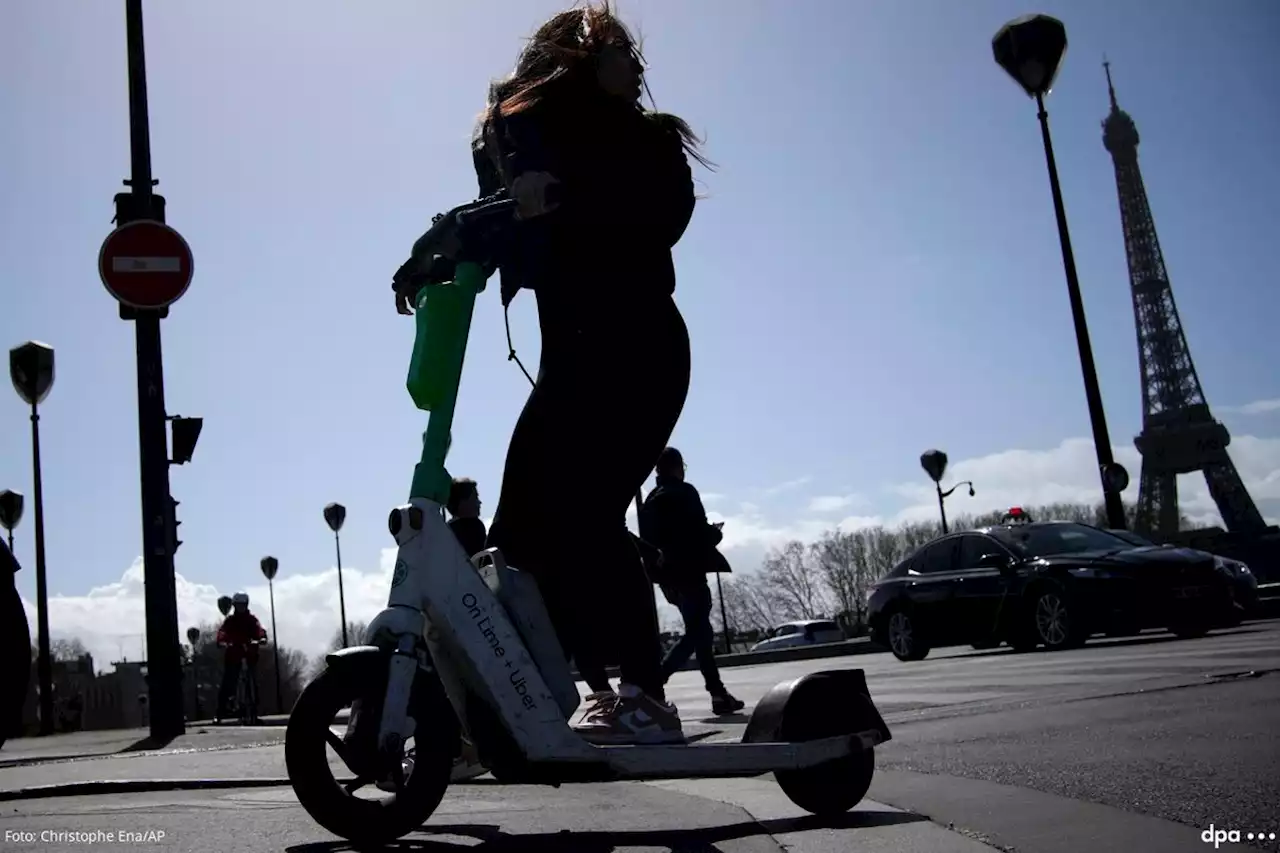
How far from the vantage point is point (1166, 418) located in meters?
75.9

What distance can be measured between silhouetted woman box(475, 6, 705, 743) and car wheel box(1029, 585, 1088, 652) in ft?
35.5

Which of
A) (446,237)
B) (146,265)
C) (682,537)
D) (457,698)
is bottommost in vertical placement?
(457,698)

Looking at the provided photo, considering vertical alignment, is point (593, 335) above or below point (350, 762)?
above

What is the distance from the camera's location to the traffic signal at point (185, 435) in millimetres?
11234

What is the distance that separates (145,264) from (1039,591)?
30.9ft

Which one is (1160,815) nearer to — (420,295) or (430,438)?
(430,438)

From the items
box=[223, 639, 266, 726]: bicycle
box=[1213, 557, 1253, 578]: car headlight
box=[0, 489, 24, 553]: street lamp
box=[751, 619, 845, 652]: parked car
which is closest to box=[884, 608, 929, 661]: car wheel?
box=[1213, 557, 1253, 578]: car headlight

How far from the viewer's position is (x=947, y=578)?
15219 millimetres

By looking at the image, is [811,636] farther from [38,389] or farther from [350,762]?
[350,762]

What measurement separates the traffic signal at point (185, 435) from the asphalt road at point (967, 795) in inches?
188

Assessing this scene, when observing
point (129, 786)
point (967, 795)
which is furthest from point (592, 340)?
point (129, 786)

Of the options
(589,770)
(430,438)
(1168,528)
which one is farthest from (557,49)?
(1168,528)

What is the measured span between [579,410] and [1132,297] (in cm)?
8152

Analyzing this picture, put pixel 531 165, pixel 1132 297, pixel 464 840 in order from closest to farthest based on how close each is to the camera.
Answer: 1. pixel 464 840
2. pixel 531 165
3. pixel 1132 297
